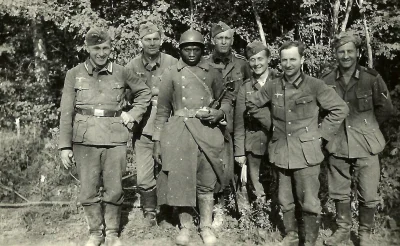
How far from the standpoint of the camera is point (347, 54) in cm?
482

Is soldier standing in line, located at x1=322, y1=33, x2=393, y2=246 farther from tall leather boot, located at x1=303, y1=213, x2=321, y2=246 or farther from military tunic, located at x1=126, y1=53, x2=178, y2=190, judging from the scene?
military tunic, located at x1=126, y1=53, x2=178, y2=190

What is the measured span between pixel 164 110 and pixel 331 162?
2.01 meters

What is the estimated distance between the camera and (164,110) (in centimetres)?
514

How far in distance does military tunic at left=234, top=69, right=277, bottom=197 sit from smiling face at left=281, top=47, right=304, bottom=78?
1.75 ft

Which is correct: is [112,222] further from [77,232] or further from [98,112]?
[98,112]

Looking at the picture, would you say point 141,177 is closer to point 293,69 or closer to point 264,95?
point 264,95

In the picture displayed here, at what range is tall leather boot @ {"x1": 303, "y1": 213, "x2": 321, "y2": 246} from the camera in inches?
185

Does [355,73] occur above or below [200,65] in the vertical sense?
below

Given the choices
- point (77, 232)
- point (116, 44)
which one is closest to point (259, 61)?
point (77, 232)

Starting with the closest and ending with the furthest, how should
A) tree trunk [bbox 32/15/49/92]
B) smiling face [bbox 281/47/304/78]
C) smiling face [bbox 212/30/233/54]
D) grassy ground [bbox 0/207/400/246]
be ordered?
1. smiling face [bbox 281/47/304/78]
2. grassy ground [bbox 0/207/400/246]
3. smiling face [bbox 212/30/233/54]
4. tree trunk [bbox 32/15/49/92]

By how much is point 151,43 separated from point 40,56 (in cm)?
809

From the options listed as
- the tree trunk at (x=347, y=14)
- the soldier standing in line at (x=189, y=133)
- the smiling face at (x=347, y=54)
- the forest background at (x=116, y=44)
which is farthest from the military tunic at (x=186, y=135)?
the tree trunk at (x=347, y=14)

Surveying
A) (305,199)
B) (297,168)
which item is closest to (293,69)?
(297,168)

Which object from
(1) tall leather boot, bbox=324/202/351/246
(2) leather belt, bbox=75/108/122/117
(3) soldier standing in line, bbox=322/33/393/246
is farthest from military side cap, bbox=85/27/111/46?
(1) tall leather boot, bbox=324/202/351/246
